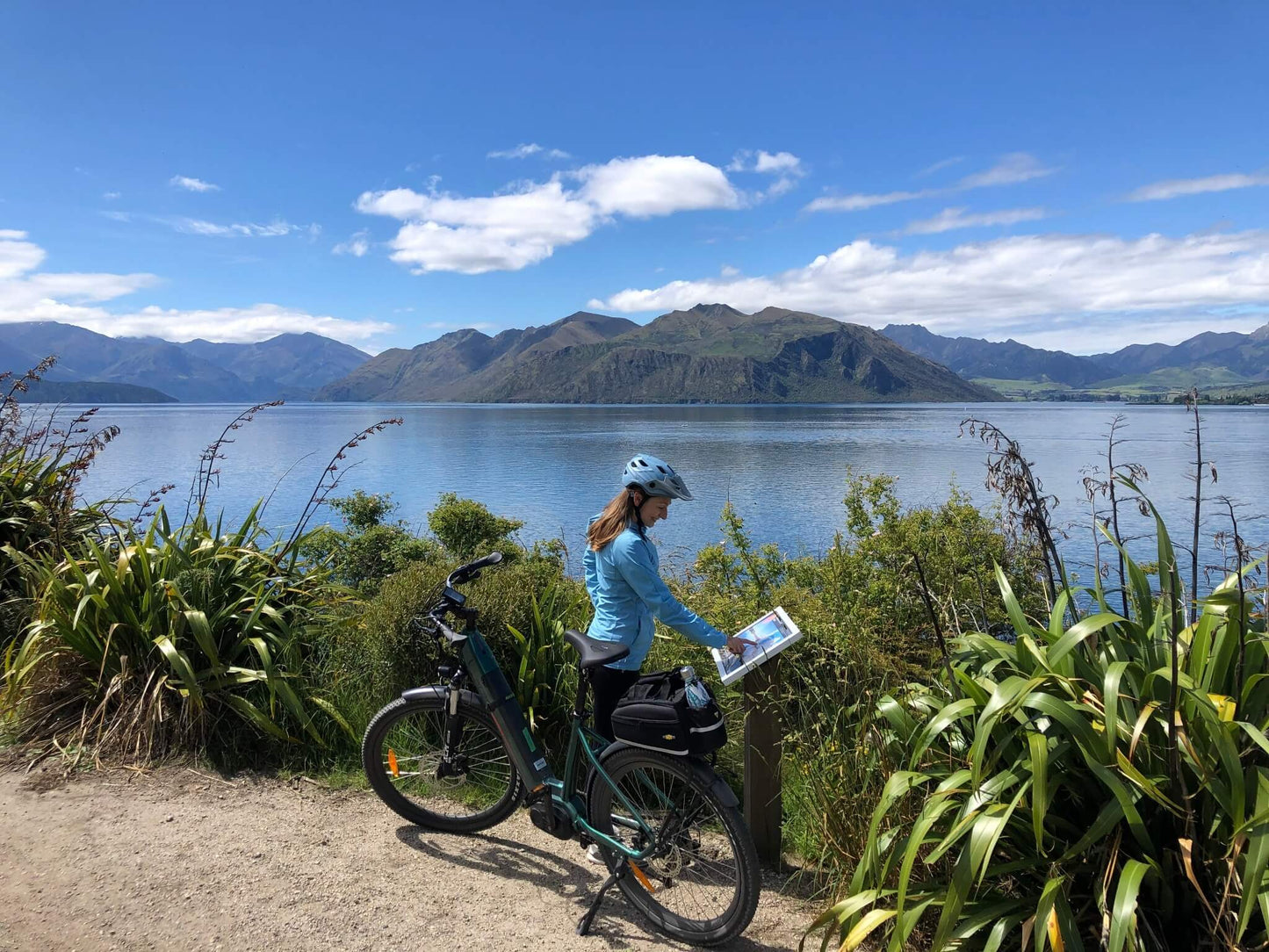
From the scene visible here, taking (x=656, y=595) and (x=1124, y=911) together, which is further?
(x=656, y=595)

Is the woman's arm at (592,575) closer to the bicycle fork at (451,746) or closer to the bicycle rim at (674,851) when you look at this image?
the bicycle rim at (674,851)

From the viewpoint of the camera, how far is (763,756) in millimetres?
3992

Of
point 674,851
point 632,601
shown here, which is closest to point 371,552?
point 632,601

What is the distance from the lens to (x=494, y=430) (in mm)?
110125

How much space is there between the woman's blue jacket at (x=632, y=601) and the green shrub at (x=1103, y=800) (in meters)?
1.13


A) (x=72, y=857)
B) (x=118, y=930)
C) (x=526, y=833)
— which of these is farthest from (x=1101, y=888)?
(x=72, y=857)

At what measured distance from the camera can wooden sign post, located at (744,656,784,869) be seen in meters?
3.96

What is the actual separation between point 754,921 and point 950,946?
1.10 m

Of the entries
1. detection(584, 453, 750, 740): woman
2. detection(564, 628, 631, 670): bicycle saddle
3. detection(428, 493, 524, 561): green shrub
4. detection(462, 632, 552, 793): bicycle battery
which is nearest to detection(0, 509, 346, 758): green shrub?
detection(462, 632, 552, 793): bicycle battery

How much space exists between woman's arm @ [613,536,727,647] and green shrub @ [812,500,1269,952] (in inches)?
40.7

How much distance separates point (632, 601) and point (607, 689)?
1.61ft

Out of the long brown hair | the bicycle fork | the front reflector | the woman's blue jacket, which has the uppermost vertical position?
the long brown hair

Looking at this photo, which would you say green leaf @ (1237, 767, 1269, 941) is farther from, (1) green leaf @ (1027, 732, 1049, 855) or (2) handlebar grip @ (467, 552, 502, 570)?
(2) handlebar grip @ (467, 552, 502, 570)

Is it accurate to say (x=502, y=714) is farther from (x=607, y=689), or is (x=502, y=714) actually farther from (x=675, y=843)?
(x=675, y=843)
